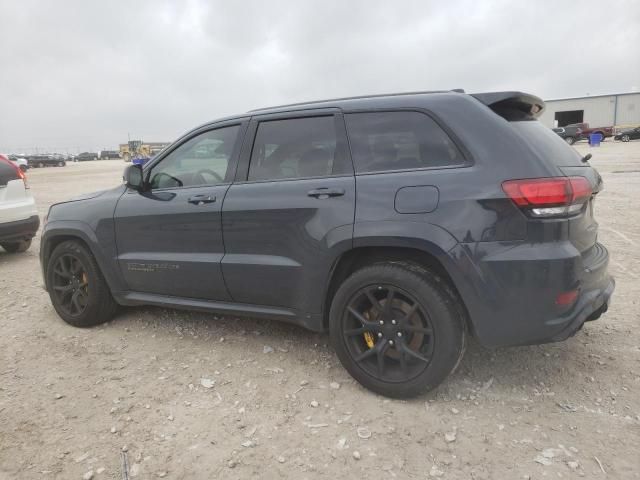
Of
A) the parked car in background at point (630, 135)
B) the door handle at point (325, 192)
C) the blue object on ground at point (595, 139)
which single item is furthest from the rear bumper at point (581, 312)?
the parked car in background at point (630, 135)

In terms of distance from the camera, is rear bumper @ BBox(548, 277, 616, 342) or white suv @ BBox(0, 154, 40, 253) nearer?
rear bumper @ BBox(548, 277, 616, 342)

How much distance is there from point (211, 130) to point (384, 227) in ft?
5.48

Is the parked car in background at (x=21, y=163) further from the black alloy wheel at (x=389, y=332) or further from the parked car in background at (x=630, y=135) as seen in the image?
the parked car in background at (x=630, y=135)

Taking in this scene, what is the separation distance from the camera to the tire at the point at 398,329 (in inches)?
103

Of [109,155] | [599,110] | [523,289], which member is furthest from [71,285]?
[109,155]

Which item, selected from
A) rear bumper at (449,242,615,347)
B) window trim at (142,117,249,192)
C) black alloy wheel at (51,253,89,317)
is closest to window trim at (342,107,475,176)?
rear bumper at (449,242,615,347)

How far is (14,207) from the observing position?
250 inches

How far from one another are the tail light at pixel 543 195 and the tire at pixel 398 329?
62 centimetres

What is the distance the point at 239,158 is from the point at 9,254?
5.72 m

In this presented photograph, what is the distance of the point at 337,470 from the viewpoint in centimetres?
230

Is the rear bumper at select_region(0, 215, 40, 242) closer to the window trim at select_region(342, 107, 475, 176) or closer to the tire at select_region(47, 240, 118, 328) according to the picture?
the tire at select_region(47, 240, 118, 328)

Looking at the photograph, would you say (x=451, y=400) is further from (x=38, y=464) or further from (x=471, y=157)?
(x=38, y=464)

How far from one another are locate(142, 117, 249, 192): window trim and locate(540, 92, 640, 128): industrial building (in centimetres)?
4779

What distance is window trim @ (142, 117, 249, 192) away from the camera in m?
3.39
